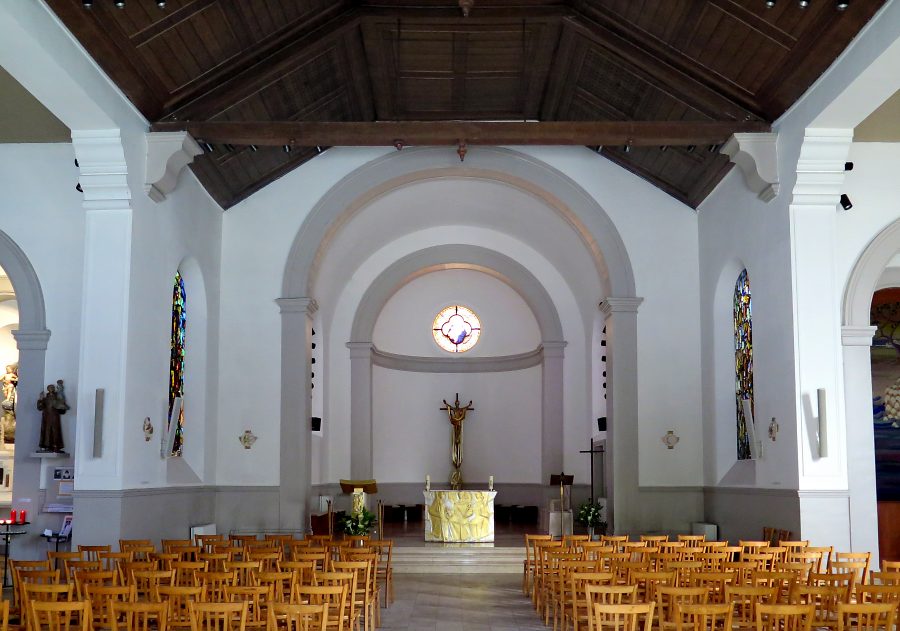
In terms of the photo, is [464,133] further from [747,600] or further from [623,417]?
[747,600]

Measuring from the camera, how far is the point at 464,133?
12469 millimetres

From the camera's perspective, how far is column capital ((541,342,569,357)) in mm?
19156

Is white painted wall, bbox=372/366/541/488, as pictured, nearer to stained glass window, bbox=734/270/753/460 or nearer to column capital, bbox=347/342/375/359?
column capital, bbox=347/342/375/359

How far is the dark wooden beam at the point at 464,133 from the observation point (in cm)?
1194

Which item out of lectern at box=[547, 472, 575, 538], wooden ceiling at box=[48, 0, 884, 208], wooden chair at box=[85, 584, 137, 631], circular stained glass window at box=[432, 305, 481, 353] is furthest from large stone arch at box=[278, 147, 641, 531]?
wooden chair at box=[85, 584, 137, 631]

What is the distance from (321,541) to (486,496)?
203 inches

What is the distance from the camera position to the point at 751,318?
1288 cm

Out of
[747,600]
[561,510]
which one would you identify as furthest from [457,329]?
[747,600]

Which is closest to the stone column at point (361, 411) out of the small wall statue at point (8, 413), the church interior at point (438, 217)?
the church interior at point (438, 217)

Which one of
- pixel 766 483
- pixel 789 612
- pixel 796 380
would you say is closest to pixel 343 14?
pixel 796 380

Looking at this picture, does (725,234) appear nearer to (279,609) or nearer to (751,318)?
(751,318)

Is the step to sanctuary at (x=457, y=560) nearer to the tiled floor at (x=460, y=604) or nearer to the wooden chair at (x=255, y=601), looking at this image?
the tiled floor at (x=460, y=604)

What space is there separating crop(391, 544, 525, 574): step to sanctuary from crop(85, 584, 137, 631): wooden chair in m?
7.49

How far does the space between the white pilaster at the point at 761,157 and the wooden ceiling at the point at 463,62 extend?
37 centimetres
